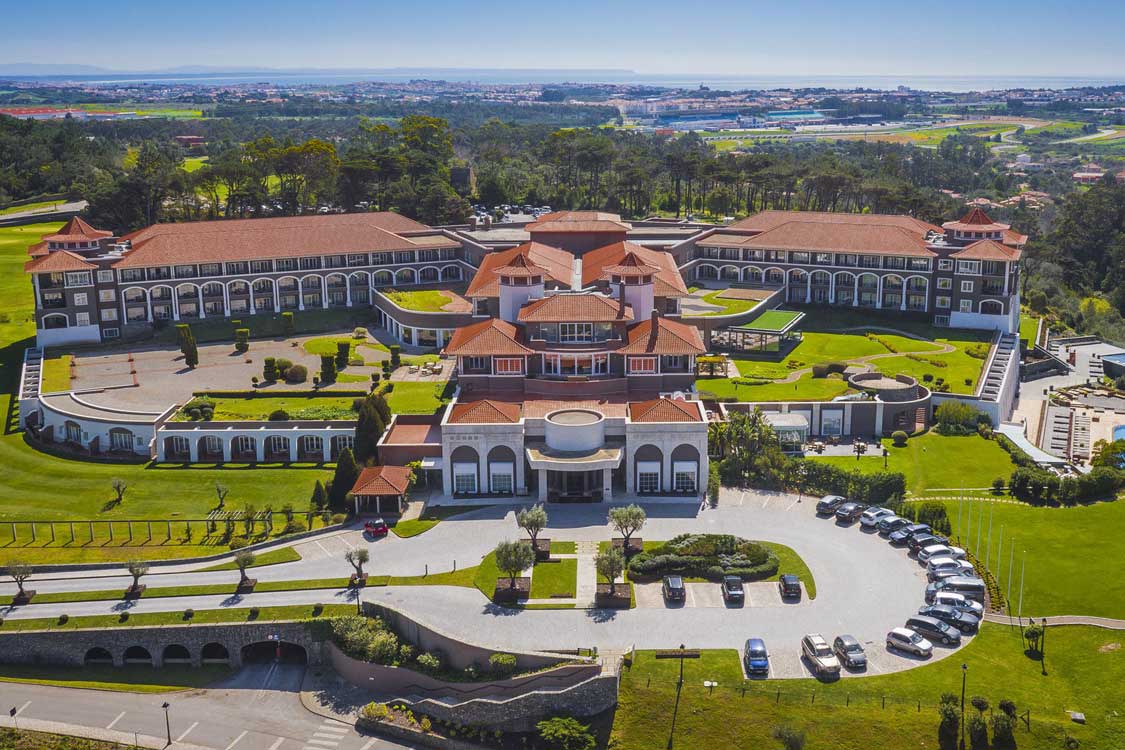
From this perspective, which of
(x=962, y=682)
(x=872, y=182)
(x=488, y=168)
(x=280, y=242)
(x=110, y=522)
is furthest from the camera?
(x=488, y=168)

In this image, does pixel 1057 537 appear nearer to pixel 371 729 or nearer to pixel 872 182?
pixel 371 729

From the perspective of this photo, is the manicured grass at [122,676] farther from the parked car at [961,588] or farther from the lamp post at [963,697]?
the parked car at [961,588]

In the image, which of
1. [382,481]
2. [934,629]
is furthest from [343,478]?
[934,629]

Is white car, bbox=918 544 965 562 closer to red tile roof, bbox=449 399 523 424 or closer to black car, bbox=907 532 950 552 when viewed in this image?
black car, bbox=907 532 950 552

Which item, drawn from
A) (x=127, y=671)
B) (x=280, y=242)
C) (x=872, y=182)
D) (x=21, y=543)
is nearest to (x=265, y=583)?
(x=127, y=671)

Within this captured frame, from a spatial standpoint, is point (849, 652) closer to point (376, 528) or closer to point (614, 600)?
point (614, 600)

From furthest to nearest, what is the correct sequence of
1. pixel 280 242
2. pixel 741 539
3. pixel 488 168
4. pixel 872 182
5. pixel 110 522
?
pixel 488 168 → pixel 872 182 → pixel 280 242 → pixel 110 522 → pixel 741 539
